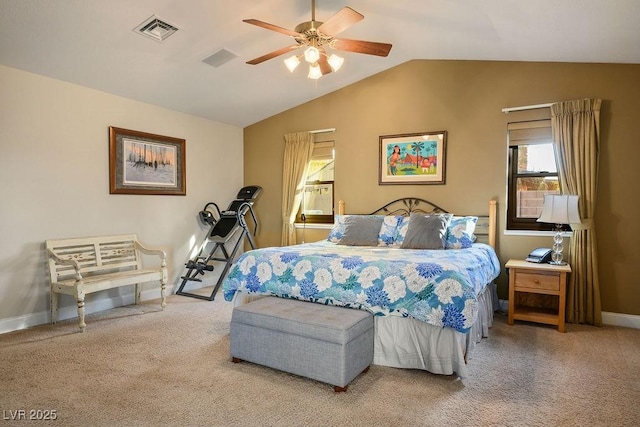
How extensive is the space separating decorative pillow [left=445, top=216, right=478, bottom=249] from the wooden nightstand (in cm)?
47

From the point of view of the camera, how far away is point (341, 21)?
2678mm

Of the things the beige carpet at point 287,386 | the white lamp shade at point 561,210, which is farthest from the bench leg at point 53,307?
the white lamp shade at point 561,210

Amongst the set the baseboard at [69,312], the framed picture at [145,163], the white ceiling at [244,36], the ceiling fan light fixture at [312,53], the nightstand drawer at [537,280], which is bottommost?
the baseboard at [69,312]

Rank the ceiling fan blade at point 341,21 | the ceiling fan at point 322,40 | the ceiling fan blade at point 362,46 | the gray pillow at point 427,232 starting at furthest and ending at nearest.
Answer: the gray pillow at point 427,232 < the ceiling fan blade at point 362,46 < the ceiling fan at point 322,40 < the ceiling fan blade at point 341,21

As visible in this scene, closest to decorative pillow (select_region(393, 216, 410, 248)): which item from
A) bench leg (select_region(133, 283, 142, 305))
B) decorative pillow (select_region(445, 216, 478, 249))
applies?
decorative pillow (select_region(445, 216, 478, 249))

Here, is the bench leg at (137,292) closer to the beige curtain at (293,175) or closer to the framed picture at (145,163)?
the framed picture at (145,163)

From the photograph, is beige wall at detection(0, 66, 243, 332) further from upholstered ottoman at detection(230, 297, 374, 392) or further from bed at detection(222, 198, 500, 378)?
upholstered ottoman at detection(230, 297, 374, 392)

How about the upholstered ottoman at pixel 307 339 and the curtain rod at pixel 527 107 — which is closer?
the upholstered ottoman at pixel 307 339

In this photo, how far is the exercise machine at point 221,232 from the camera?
16.3ft

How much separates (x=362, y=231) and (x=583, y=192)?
231 cm

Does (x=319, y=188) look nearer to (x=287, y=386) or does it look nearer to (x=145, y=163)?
(x=145, y=163)

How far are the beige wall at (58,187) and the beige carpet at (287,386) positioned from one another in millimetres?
634

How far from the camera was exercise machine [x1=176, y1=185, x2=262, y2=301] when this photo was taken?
4.95 metres

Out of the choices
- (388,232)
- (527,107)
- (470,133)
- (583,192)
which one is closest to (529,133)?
(527,107)
